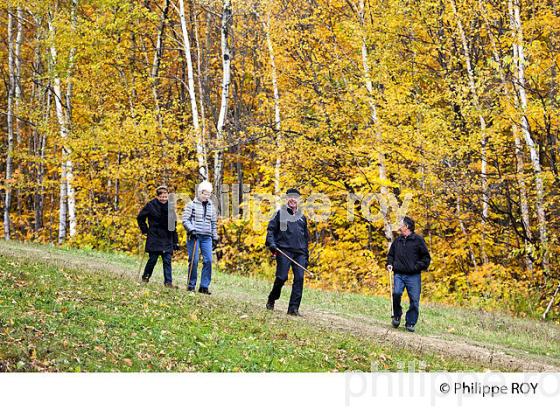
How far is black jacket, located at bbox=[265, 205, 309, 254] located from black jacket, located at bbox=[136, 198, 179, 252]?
222cm

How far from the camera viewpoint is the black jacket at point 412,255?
575 inches

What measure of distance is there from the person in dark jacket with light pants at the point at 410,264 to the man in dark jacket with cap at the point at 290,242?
170cm

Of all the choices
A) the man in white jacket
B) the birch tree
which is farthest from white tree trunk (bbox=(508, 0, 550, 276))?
the man in white jacket

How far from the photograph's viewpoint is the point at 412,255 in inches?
577

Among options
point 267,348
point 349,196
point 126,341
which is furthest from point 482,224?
point 126,341

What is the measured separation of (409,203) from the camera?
24.7 metres

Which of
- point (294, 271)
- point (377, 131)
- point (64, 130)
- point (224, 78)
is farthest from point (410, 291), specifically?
point (64, 130)

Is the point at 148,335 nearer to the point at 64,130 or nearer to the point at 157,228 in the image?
the point at 157,228

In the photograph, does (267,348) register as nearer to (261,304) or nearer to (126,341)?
(126,341)

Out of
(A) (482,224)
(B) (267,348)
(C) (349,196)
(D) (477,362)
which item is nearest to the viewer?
(B) (267,348)

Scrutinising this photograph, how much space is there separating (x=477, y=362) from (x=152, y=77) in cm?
1906

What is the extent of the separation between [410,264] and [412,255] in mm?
164

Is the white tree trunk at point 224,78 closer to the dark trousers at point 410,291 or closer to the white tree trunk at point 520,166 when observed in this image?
the white tree trunk at point 520,166

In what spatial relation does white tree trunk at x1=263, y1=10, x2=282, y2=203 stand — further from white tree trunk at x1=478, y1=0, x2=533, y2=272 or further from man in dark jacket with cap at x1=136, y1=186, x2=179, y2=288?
man in dark jacket with cap at x1=136, y1=186, x2=179, y2=288
